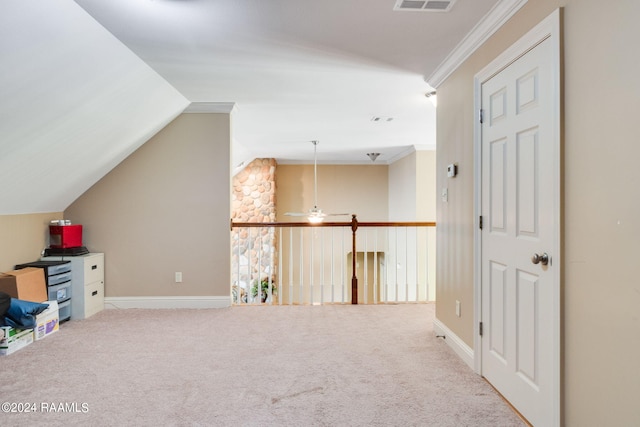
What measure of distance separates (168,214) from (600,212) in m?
4.08

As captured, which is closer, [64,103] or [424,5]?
[424,5]

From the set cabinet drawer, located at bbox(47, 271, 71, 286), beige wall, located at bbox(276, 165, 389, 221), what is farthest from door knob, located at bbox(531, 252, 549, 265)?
beige wall, located at bbox(276, 165, 389, 221)

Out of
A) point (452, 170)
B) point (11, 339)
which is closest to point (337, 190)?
point (452, 170)

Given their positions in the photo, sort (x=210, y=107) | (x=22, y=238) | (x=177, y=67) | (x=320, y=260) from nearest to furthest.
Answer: (x=177, y=67) < (x=22, y=238) < (x=210, y=107) < (x=320, y=260)

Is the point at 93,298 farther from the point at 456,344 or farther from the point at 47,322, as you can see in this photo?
the point at 456,344

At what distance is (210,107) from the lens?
4367 millimetres

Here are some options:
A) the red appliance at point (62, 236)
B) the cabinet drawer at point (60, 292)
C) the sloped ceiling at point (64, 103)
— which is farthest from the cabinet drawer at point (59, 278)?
the sloped ceiling at point (64, 103)

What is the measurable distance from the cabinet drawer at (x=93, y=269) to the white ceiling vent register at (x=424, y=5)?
12.6ft

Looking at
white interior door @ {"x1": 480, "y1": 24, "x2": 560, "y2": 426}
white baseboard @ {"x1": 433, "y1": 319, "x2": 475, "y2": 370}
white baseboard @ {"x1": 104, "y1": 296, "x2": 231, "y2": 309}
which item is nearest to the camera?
white interior door @ {"x1": 480, "y1": 24, "x2": 560, "y2": 426}

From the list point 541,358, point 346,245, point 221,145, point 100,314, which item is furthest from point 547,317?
point 346,245

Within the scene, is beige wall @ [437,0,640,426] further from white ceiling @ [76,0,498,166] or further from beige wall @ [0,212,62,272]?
beige wall @ [0,212,62,272]

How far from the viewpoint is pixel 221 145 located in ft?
14.6

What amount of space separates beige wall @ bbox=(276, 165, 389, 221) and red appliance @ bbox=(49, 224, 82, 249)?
5170 millimetres

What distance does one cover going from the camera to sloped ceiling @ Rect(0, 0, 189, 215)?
86.8 inches
